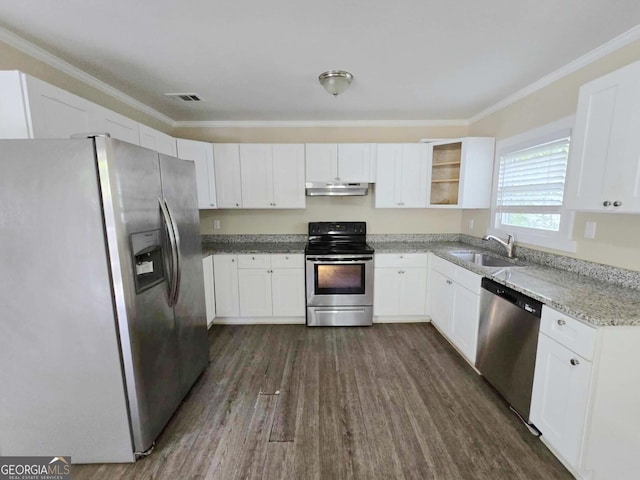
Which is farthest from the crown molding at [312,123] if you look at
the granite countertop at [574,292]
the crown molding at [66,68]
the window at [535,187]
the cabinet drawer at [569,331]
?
the cabinet drawer at [569,331]

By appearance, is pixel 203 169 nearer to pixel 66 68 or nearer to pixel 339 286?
pixel 66 68

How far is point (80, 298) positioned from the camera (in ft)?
4.55

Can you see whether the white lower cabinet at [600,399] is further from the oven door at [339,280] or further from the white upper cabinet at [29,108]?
the white upper cabinet at [29,108]

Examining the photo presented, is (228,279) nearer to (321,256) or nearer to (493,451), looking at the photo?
(321,256)

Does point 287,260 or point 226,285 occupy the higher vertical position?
point 287,260

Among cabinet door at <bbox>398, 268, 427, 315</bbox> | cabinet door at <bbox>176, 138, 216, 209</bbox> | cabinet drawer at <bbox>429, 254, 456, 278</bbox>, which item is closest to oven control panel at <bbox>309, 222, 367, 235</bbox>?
cabinet door at <bbox>398, 268, 427, 315</bbox>

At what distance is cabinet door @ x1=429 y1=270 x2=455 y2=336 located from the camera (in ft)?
8.97

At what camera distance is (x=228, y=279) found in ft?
10.5

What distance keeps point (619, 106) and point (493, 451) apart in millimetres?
2126

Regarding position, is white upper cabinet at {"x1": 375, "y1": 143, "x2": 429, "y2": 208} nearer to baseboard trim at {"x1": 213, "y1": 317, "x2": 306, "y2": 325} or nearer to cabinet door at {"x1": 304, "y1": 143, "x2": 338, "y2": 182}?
cabinet door at {"x1": 304, "y1": 143, "x2": 338, "y2": 182}

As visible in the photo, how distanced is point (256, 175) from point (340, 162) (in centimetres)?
109

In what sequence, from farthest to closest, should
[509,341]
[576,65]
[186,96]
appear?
[186,96] < [576,65] < [509,341]

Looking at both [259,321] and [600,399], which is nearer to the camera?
[600,399]

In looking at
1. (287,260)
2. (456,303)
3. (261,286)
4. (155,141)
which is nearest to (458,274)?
(456,303)
